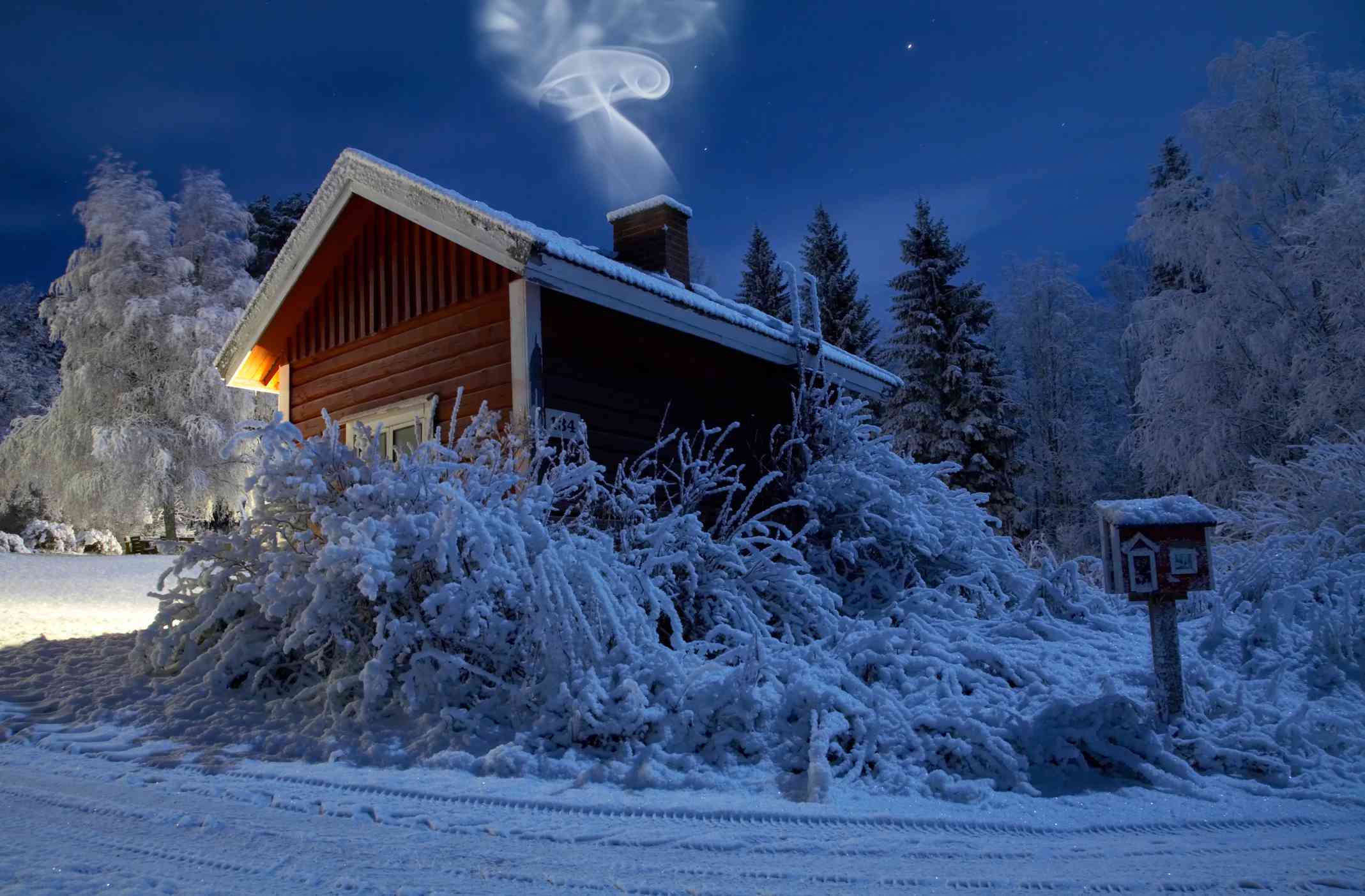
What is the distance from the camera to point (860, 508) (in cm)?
864

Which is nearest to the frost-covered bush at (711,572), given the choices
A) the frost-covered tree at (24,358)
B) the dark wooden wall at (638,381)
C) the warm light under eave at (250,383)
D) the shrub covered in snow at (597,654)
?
the shrub covered in snow at (597,654)

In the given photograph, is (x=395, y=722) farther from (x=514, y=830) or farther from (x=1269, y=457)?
(x=1269, y=457)

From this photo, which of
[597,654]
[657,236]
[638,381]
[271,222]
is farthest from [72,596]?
[271,222]

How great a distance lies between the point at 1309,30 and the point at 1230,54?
4.29 ft

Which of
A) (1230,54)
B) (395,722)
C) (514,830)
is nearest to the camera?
(514,830)

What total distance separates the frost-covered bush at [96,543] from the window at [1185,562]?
77.8 ft

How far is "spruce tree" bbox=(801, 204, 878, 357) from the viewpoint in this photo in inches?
1092

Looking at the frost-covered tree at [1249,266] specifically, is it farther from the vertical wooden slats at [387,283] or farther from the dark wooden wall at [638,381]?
the vertical wooden slats at [387,283]

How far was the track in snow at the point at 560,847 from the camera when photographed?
112 inches

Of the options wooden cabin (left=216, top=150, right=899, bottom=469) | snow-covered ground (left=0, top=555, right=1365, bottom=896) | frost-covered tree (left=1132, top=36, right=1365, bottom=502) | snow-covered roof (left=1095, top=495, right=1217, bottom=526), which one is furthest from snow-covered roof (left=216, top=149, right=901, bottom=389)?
frost-covered tree (left=1132, top=36, right=1365, bottom=502)

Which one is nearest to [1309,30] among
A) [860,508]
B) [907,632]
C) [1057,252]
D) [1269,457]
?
[1269,457]

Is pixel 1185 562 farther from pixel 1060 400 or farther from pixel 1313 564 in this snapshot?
pixel 1060 400

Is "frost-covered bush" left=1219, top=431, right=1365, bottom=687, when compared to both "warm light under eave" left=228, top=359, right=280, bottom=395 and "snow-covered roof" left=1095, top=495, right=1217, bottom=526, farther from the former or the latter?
"warm light under eave" left=228, top=359, right=280, bottom=395

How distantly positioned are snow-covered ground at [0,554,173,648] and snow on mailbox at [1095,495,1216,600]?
6.88 metres
